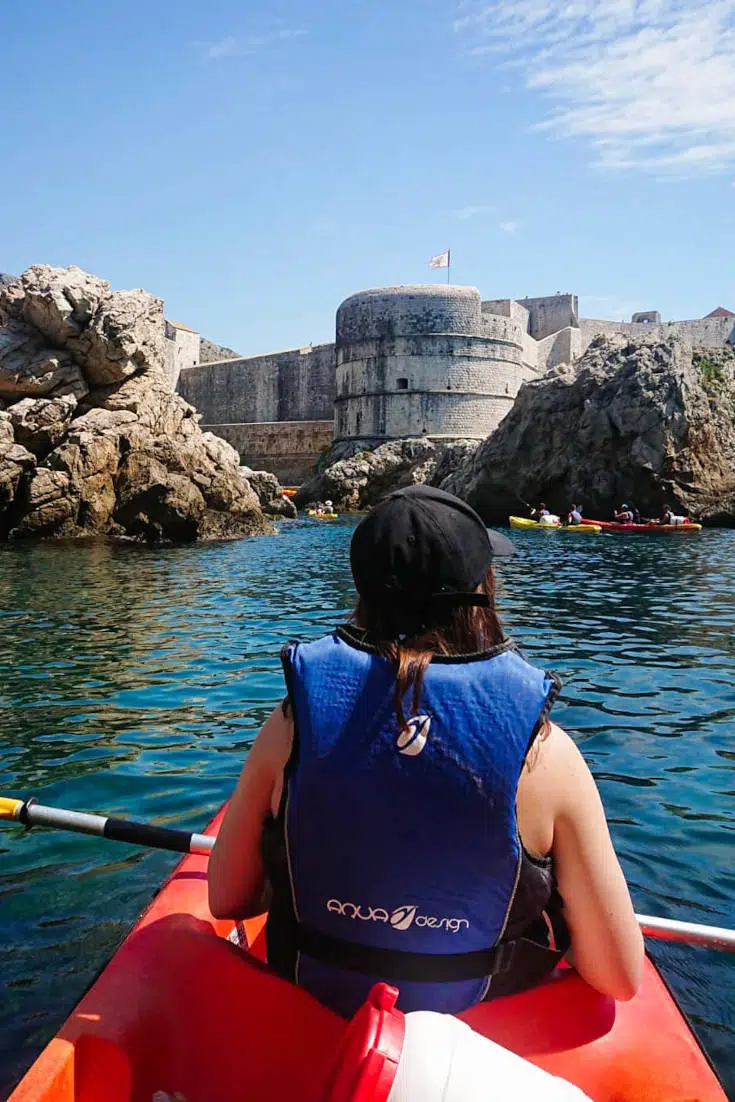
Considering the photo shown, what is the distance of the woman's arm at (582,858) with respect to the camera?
1.74 m

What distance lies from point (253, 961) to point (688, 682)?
20.5 feet

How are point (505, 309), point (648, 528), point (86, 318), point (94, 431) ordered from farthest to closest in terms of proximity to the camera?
1. point (505, 309)
2. point (648, 528)
3. point (86, 318)
4. point (94, 431)

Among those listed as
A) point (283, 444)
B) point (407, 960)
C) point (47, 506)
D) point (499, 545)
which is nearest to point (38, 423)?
point (47, 506)

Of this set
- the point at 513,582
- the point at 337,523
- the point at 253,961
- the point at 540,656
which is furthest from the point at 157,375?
the point at 253,961

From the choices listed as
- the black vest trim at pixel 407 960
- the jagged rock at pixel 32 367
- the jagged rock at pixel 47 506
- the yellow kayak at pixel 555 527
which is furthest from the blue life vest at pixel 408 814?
the yellow kayak at pixel 555 527

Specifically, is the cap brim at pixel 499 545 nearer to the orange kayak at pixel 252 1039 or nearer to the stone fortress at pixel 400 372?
the orange kayak at pixel 252 1039

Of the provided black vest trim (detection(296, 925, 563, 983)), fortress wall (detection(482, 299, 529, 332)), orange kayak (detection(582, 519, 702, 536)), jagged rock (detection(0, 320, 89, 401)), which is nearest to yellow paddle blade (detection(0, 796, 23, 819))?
black vest trim (detection(296, 925, 563, 983))

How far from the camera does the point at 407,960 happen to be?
1.81m

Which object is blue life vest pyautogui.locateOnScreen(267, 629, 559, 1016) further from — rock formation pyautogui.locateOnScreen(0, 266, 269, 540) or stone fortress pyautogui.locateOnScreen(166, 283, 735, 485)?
stone fortress pyautogui.locateOnScreen(166, 283, 735, 485)

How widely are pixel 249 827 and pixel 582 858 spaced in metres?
0.69

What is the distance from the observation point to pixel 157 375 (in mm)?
23500

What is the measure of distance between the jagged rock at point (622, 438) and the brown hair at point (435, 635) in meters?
29.3

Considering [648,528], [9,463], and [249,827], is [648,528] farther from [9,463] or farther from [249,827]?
[249,827]

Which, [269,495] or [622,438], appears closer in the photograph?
[622,438]
